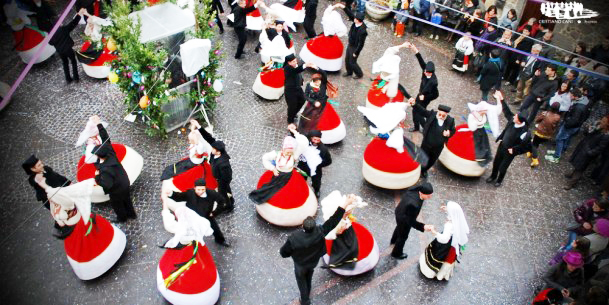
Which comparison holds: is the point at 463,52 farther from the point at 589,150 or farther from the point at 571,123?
the point at 589,150

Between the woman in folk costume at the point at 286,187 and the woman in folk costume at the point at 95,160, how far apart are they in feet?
7.07

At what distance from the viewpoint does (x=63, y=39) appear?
32.6ft

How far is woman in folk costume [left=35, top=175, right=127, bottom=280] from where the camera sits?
6.23 m

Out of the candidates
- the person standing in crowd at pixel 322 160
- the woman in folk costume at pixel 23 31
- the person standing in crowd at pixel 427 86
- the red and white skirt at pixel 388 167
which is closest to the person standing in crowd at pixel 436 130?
the red and white skirt at pixel 388 167

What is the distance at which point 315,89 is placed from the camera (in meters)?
8.88

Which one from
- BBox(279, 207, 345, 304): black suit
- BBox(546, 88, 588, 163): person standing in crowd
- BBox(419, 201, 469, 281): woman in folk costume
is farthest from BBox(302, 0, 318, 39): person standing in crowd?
BBox(279, 207, 345, 304): black suit

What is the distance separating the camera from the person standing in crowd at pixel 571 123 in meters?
9.27

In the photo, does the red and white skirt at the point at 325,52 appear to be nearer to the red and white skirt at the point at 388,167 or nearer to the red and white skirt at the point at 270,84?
the red and white skirt at the point at 270,84

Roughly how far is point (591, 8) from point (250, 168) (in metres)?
8.68

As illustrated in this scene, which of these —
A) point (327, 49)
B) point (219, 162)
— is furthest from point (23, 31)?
point (327, 49)

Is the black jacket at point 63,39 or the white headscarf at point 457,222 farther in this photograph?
the black jacket at point 63,39

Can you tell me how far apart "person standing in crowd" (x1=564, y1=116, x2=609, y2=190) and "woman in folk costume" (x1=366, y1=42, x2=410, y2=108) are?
3403 mm

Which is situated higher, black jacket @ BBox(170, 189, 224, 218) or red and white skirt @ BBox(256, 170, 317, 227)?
black jacket @ BBox(170, 189, 224, 218)

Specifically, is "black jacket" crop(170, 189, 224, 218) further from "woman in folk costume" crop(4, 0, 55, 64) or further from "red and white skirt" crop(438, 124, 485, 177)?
"woman in folk costume" crop(4, 0, 55, 64)
